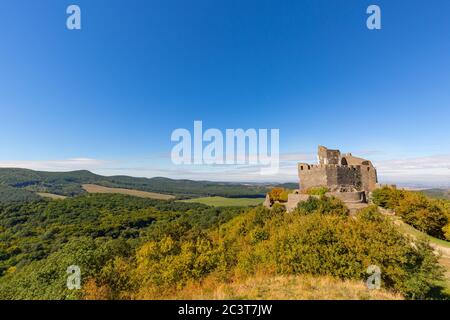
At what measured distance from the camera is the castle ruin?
103ft

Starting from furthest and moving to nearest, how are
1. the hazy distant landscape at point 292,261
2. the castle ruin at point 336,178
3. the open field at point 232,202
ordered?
the open field at point 232,202 < the castle ruin at point 336,178 < the hazy distant landscape at point 292,261

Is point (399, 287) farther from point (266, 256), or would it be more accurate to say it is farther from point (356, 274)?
point (266, 256)

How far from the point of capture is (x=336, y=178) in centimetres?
3416

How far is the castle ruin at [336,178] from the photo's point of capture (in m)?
31.4

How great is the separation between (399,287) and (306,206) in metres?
14.3

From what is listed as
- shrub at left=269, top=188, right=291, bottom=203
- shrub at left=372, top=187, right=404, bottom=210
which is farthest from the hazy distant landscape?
shrub at left=269, top=188, right=291, bottom=203

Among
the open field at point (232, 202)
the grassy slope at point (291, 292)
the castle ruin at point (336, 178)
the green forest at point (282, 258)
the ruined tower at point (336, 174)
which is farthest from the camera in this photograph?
the open field at point (232, 202)

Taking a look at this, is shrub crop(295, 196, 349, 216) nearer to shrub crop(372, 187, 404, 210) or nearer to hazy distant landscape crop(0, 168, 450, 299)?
hazy distant landscape crop(0, 168, 450, 299)

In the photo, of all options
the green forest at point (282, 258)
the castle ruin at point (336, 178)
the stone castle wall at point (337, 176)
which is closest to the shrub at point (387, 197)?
the green forest at point (282, 258)

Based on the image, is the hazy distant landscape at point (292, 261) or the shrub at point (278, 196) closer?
the hazy distant landscape at point (292, 261)

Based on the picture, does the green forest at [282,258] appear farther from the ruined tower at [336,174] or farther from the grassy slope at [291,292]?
the ruined tower at [336,174]

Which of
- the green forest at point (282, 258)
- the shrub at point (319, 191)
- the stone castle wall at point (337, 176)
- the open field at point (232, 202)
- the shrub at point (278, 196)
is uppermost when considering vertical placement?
the stone castle wall at point (337, 176)

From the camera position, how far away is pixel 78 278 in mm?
16672
